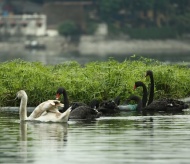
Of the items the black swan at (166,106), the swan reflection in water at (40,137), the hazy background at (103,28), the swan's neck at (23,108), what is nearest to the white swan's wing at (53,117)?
the swan reflection in water at (40,137)

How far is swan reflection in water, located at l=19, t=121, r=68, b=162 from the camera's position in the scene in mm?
19409

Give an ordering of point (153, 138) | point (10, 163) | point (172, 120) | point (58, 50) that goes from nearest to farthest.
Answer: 1. point (10, 163)
2. point (153, 138)
3. point (172, 120)
4. point (58, 50)

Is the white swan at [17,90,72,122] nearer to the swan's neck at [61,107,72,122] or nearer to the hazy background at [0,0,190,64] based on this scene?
the swan's neck at [61,107,72,122]

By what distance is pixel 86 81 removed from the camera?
92.9 feet

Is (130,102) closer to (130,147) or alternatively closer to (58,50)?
(130,147)

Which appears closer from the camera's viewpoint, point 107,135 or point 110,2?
point 107,135

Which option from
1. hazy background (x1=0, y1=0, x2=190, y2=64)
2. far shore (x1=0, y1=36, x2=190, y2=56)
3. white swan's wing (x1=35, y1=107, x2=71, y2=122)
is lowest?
white swan's wing (x1=35, y1=107, x2=71, y2=122)

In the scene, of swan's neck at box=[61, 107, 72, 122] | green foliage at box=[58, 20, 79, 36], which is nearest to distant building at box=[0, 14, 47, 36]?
green foliage at box=[58, 20, 79, 36]

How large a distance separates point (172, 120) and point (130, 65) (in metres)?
7.29

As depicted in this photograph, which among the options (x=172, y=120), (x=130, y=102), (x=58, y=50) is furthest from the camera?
(x=58, y=50)

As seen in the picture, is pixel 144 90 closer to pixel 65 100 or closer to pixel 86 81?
pixel 86 81

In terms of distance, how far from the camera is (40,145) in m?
19.9

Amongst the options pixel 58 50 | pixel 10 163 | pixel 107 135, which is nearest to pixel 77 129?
pixel 107 135

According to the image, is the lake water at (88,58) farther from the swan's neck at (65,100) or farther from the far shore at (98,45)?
the swan's neck at (65,100)
